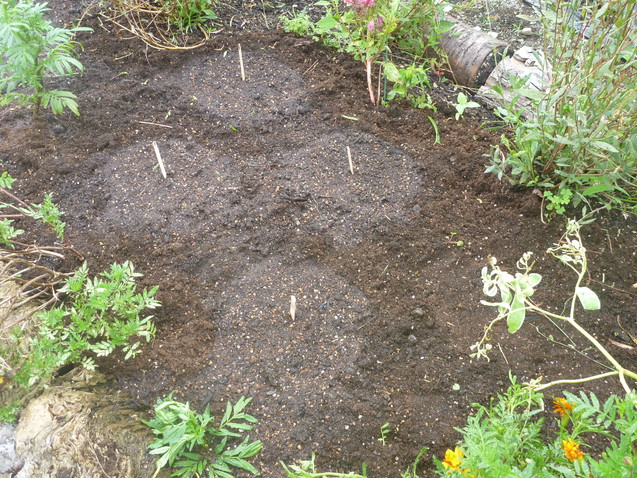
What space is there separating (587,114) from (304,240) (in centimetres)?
136

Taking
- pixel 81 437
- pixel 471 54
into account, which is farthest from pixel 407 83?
pixel 81 437

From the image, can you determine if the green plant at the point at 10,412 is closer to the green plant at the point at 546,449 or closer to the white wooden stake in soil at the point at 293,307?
the white wooden stake in soil at the point at 293,307

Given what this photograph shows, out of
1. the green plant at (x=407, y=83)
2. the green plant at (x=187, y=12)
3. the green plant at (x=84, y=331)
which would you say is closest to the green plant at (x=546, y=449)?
the green plant at (x=84, y=331)

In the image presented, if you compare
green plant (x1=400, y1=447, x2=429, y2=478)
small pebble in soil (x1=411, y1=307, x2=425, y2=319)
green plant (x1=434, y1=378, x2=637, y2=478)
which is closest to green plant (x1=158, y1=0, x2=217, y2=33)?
small pebble in soil (x1=411, y1=307, x2=425, y2=319)

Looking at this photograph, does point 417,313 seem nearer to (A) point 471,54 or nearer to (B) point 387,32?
(B) point 387,32

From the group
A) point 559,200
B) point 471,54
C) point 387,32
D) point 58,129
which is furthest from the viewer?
point 471,54

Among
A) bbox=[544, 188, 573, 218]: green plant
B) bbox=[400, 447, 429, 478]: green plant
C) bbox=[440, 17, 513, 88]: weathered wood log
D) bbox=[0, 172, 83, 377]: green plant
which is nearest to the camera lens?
bbox=[400, 447, 429, 478]: green plant

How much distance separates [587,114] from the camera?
7.64 feet

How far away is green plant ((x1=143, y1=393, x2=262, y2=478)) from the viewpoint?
1.85 m

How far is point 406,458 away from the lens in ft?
6.28

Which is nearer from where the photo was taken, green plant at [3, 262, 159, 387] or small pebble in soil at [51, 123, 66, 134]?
green plant at [3, 262, 159, 387]

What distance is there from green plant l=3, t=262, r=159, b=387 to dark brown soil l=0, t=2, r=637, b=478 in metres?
0.14

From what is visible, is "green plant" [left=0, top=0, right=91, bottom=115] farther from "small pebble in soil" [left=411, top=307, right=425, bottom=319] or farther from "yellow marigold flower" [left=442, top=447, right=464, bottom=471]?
"yellow marigold flower" [left=442, top=447, right=464, bottom=471]

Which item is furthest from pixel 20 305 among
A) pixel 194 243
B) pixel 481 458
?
A: pixel 481 458
